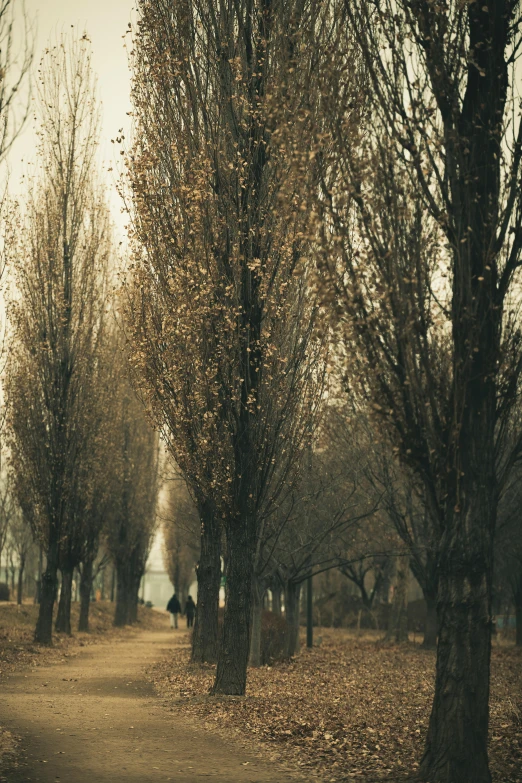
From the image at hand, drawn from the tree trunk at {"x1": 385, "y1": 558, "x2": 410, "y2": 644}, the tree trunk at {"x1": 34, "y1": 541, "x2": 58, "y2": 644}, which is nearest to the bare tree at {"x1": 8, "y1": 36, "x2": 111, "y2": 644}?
the tree trunk at {"x1": 34, "y1": 541, "x2": 58, "y2": 644}

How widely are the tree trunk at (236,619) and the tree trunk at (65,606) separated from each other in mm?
17205

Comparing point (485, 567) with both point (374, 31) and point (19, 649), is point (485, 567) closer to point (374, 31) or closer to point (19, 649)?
point (374, 31)

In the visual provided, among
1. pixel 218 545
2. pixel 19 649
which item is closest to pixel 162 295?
pixel 218 545

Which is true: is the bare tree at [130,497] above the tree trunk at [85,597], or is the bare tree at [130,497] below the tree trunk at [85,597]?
above

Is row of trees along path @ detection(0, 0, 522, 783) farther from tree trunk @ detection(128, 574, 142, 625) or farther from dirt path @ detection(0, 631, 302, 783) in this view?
tree trunk @ detection(128, 574, 142, 625)

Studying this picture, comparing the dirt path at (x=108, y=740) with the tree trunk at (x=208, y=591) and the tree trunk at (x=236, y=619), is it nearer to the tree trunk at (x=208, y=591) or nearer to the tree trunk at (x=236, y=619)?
the tree trunk at (x=236, y=619)

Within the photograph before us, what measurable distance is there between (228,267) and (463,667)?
762 centimetres

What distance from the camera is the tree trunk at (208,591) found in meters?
18.3

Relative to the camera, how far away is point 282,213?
13.3 m

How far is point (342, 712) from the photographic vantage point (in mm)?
11836

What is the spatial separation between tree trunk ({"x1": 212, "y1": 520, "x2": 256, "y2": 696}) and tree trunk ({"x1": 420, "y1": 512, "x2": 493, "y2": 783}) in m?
6.04

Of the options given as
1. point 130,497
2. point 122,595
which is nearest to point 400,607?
point 130,497

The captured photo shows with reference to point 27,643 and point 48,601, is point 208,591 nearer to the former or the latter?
point 27,643

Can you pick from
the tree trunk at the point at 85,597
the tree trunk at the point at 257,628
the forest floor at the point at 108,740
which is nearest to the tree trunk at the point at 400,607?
the tree trunk at the point at 257,628
